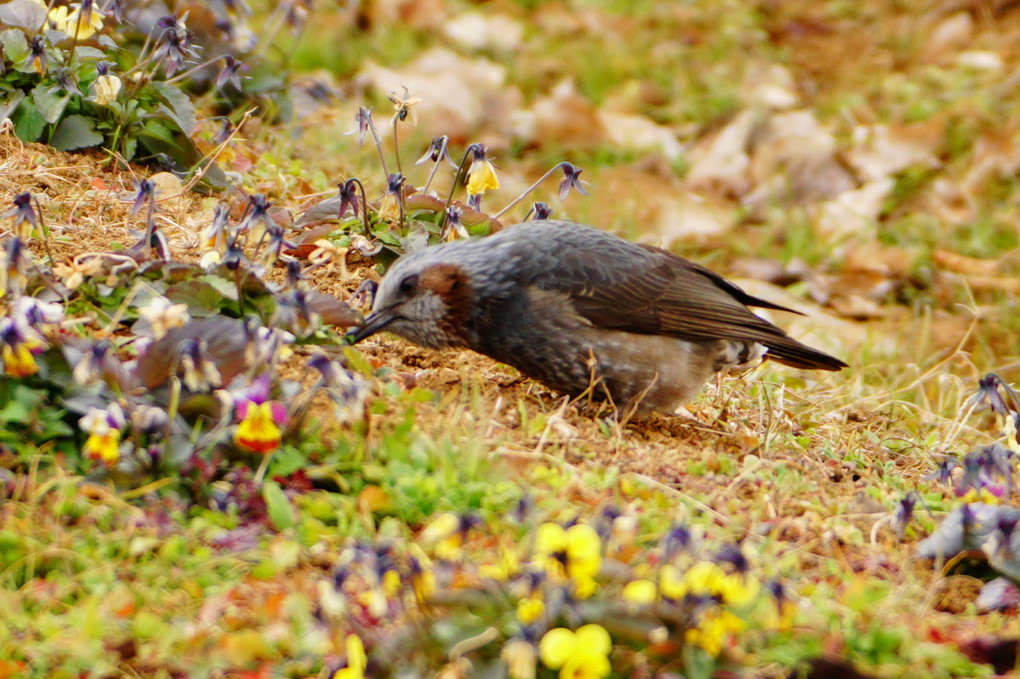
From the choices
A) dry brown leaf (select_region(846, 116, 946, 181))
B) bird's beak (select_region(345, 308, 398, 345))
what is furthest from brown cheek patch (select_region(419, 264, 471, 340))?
dry brown leaf (select_region(846, 116, 946, 181))

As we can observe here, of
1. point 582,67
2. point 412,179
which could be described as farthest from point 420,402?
point 582,67

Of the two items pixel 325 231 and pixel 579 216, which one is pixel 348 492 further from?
pixel 579 216

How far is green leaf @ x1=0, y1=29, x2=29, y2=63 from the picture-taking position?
3.98 m

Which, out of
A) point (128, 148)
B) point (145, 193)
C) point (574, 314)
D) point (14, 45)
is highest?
point (14, 45)

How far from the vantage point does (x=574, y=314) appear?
3516 mm

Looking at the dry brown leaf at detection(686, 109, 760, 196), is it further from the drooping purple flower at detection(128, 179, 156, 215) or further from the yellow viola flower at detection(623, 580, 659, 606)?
the yellow viola flower at detection(623, 580, 659, 606)

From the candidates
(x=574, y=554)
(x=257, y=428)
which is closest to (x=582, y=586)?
(x=574, y=554)

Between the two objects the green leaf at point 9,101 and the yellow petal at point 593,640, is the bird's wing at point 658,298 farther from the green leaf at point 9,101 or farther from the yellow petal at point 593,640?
the green leaf at point 9,101

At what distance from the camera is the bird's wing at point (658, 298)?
3564mm

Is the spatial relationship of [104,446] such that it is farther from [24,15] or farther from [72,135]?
[24,15]

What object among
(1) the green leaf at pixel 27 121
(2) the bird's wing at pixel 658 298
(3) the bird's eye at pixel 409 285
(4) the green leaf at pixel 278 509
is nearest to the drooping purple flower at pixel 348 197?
(3) the bird's eye at pixel 409 285

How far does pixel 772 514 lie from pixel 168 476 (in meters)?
1.50

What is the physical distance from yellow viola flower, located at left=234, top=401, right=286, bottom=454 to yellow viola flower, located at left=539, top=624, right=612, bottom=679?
36.4 inches

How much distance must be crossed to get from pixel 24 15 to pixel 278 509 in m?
2.38
